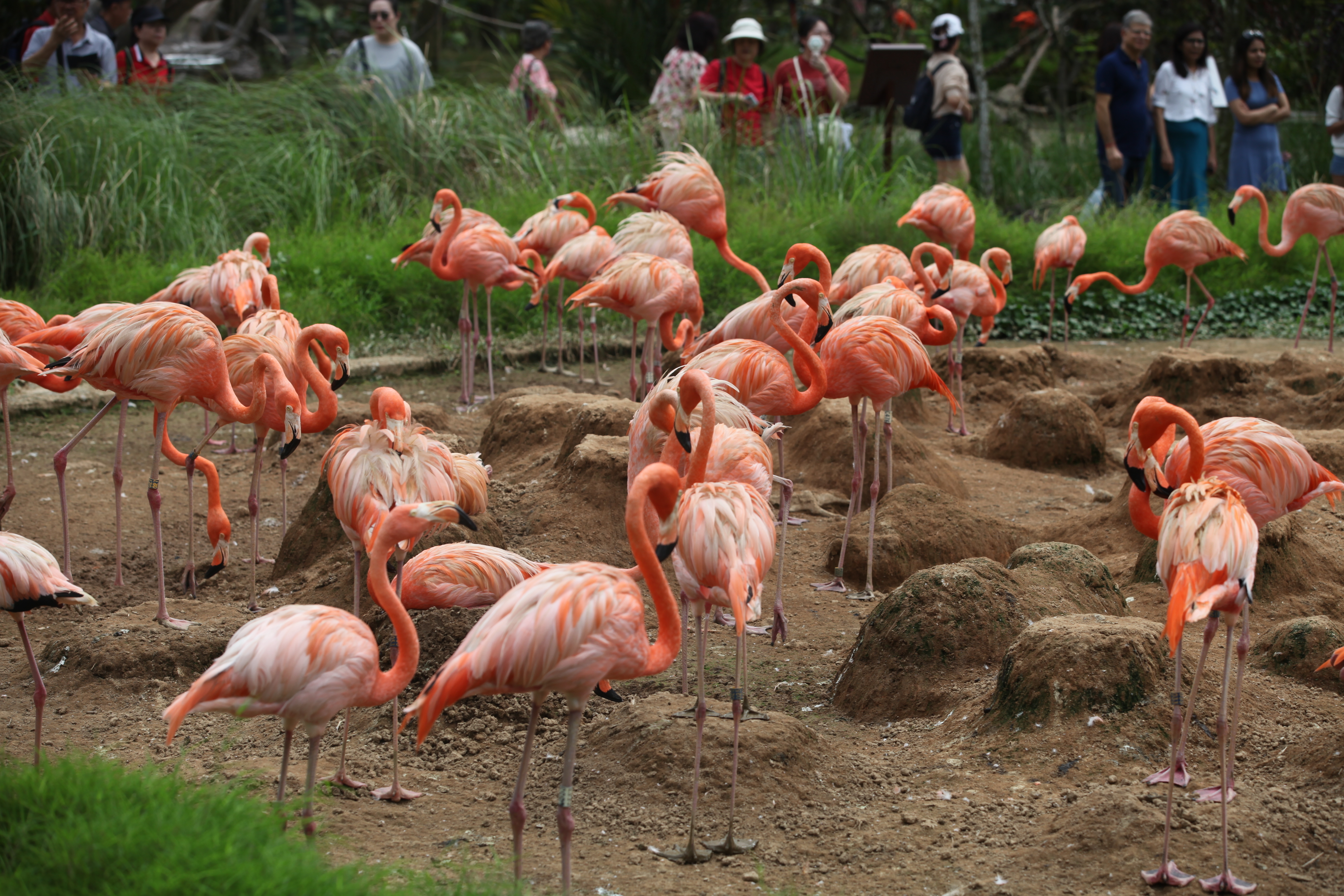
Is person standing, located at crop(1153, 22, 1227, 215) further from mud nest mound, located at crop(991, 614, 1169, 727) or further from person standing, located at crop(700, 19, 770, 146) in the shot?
mud nest mound, located at crop(991, 614, 1169, 727)

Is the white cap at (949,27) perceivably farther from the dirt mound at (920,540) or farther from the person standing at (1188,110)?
the dirt mound at (920,540)

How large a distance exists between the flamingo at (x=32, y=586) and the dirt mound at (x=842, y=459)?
12.0ft

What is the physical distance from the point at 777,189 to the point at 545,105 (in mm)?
2684

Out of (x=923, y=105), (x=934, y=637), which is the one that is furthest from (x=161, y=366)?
(x=923, y=105)

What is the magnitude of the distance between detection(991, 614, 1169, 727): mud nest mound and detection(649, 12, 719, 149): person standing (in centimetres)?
832

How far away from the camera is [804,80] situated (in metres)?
11.5

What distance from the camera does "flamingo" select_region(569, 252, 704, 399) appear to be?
6.68 meters

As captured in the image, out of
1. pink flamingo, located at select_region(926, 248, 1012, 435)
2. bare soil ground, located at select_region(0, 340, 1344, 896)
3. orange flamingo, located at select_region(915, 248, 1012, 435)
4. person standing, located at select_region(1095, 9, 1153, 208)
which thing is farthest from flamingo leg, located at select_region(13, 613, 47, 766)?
person standing, located at select_region(1095, 9, 1153, 208)

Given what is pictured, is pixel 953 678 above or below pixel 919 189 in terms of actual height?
below

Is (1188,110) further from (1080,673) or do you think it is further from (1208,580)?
(1208,580)

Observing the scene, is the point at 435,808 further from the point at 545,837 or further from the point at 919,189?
the point at 919,189

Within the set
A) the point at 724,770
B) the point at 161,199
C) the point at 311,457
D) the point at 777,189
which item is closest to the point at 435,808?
the point at 724,770

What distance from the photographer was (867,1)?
744 inches

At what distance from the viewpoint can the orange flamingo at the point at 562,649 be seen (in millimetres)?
2893
